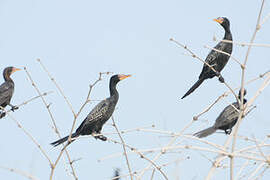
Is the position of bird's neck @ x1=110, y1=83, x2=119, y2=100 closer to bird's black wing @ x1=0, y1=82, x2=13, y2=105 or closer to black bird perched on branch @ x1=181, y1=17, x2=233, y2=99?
black bird perched on branch @ x1=181, y1=17, x2=233, y2=99

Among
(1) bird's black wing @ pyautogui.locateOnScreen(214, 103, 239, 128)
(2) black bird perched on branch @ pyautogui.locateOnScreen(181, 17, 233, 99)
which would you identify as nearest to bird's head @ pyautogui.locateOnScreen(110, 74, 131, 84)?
(2) black bird perched on branch @ pyautogui.locateOnScreen(181, 17, 233, 99)

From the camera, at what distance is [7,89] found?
920cm

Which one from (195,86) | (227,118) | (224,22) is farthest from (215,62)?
(227,118)

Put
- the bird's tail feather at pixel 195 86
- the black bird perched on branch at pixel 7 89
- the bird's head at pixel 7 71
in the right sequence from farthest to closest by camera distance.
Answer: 1. the bird's head at pixel 7 71
2. the black bird perched on branch at pixel 7 89
3. the bird's tail feather at pixel 195 86

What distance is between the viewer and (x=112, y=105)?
7.58 metres

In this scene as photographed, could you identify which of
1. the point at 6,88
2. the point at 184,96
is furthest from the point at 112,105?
the point at 6,88

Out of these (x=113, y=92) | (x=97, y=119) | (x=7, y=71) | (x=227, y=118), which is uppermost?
(x=7, y=71)

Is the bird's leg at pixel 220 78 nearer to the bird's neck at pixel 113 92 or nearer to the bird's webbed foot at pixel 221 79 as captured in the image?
the bird's webbed foot at pixel 221 79

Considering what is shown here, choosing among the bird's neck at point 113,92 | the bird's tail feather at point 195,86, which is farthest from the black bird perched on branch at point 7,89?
the bird's tail feather at point 195,86

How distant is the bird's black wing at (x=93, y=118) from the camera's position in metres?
Answer: 7.41

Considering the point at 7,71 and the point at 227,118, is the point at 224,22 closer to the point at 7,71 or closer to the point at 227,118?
the point at 227,118

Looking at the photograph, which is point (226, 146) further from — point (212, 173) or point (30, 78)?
point (30, 78)

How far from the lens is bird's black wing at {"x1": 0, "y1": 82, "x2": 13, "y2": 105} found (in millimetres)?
8914

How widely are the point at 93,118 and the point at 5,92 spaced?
8.32ft
